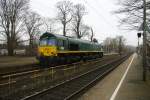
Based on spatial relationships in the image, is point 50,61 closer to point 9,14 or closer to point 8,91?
point 8,91

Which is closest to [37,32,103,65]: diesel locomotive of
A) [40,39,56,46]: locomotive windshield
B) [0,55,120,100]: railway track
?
[40,39,56,46]: locomotive windshield

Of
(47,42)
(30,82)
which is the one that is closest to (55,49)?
(47,42)

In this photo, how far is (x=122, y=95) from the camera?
14227 millimetres

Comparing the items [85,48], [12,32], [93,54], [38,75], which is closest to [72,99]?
[38,75]

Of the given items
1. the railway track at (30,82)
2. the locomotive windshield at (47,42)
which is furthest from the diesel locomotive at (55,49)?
the railway track at (30,82)

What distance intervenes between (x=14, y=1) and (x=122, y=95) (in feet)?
161

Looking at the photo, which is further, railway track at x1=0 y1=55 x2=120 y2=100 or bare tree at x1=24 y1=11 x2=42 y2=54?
bare tree at x1=24 y1=11 x2=42 y2=54

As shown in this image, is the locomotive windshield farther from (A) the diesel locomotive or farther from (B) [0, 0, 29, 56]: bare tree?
(B) [0, 0, 29, 56]: bare tree

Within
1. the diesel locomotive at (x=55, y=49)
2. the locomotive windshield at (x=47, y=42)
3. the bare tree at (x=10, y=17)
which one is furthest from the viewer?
the bare tree at (x=10, y=17)

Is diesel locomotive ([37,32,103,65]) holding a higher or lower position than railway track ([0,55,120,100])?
higher

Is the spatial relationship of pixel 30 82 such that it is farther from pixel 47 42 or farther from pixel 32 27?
pixel 32 27

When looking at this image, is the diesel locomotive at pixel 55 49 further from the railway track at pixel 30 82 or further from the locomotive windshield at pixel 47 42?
the railway track at pixel 30 82

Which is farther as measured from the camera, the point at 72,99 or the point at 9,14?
the point at 9,14

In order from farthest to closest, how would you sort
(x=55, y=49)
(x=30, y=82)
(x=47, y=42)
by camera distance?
(x=47, y=42) → (x=55, y=49) → (x=30, y=82)
